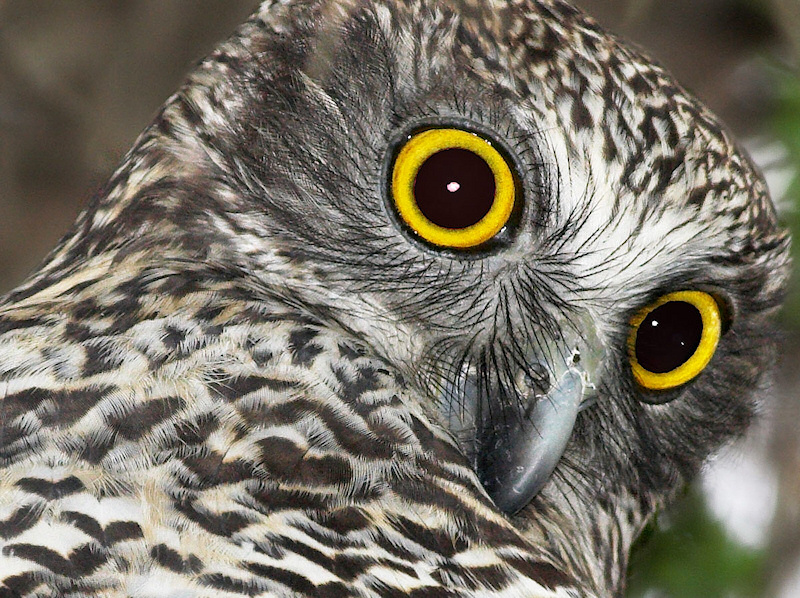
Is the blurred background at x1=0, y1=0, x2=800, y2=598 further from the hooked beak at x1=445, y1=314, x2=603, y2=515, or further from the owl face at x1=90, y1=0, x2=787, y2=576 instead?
the hooked beak at x1=445, y1=314, x2=603, y2=515

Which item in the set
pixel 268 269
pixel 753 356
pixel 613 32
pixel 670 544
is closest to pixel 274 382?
pixel 268 269

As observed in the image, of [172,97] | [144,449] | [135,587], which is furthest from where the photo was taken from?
[172,97]

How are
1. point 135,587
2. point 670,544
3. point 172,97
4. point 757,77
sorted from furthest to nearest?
1. point 670,544
2. point 757,77
3. point 172,97
4. point 135,587

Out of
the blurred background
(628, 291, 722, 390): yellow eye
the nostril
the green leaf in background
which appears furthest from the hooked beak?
the green leaf in background

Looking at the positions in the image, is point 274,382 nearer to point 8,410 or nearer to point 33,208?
point 8,410

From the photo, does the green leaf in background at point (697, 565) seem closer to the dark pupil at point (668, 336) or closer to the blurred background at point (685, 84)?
the blurred background at point (685, 84)

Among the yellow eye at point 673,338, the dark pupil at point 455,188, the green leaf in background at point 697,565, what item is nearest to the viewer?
the dark pupil at point 455,188

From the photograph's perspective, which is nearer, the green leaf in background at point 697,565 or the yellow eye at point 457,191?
the yellow eye at point 457,191

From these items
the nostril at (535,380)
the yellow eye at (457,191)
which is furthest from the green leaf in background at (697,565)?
the yellow eye at (457,191)
